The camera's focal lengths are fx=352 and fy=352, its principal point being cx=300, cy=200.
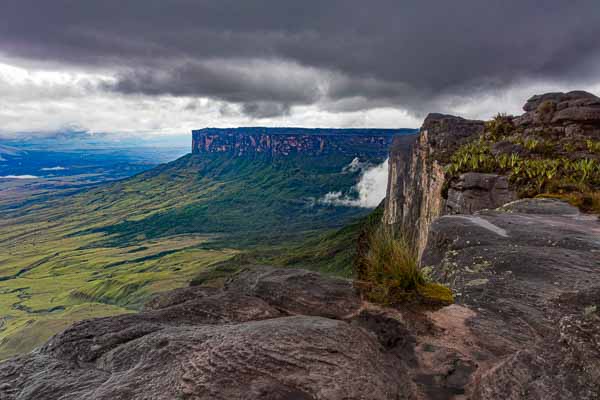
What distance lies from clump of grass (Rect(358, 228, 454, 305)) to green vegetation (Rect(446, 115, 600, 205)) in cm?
1695

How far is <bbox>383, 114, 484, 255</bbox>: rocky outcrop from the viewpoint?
139ft

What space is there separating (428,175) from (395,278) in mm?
47995

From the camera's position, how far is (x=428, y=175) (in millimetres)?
54812

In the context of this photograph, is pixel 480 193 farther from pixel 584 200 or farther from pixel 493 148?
pixel 493 148

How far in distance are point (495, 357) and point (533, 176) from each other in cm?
2364

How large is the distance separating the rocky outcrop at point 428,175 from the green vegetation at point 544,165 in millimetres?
4491

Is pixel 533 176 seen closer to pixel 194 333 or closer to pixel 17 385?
pixel 194 333

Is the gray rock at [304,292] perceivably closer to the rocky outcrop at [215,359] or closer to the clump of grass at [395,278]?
the rocky outcrop at [215,359]

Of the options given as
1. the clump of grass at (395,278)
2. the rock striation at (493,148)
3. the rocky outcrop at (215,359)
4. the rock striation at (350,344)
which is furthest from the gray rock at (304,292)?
the rock striation at (493,148)

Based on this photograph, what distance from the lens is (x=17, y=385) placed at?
289 inches

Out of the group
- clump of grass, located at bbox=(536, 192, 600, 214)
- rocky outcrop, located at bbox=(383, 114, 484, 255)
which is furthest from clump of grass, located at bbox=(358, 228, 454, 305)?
clump of grass, located at bbox=(536, 192, 600, 214)

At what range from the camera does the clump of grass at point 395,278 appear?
10062mm

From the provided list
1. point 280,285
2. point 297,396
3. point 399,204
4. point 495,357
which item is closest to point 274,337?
point 297,396

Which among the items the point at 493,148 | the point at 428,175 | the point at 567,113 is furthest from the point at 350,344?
the point at 428,175
